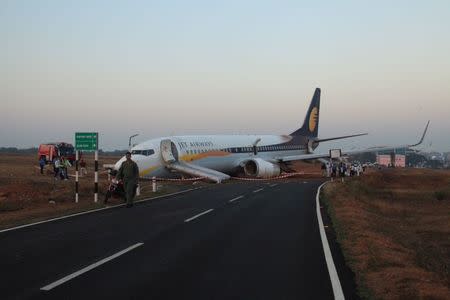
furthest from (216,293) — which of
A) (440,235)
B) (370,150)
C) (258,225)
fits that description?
(370,150)

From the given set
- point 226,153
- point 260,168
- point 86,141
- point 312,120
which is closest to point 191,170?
point 226,153

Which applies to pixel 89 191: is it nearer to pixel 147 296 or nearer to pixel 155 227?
pixel 155 227

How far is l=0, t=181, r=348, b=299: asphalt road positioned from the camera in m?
7.01

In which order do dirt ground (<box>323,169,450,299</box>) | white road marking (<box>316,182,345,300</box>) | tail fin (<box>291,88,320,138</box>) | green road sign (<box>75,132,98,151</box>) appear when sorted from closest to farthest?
white road marking (<box>316,182,345,300</box>) < dirt ground (<box>323,169,450,299</box>) < green road sign (<box>75,132,98,151</box>) < tail fin (<box>291,88,320,138</box>)

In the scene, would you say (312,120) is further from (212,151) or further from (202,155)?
(202,155)

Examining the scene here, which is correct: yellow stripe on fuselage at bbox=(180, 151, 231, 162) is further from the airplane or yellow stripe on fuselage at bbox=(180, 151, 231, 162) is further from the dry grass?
the dry grass

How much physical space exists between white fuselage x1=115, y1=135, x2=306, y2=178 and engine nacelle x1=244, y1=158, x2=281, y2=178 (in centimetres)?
71

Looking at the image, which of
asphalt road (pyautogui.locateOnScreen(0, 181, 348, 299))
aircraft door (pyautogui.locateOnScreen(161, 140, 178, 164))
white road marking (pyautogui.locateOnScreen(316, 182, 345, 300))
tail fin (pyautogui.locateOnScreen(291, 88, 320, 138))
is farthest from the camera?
tail fin (pyautogui.locateOnScreen(291, 88, 320, 138))

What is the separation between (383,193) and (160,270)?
2833cm

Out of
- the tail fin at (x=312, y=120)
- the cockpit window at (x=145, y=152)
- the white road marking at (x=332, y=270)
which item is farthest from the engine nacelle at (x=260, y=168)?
the white road marking at (x=332, y=270)

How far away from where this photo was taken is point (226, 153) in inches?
1598

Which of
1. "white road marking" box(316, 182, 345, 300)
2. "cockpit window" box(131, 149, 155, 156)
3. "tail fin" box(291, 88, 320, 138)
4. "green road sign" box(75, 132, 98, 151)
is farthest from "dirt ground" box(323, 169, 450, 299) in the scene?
"tail fin" box(291, 88, 320, 138)

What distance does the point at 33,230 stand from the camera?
12891mm

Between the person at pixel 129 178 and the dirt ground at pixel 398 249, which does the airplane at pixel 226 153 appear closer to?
the person at pixel 129 178
